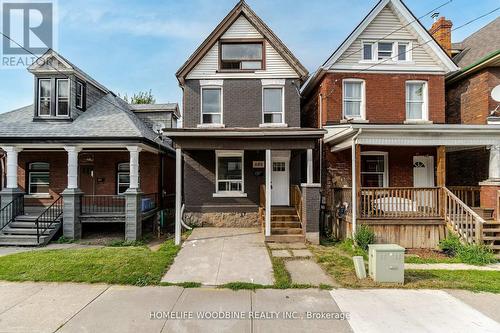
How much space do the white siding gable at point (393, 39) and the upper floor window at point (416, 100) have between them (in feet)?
2.11

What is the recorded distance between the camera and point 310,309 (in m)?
5.17

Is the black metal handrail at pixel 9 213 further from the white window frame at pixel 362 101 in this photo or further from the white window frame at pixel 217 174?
the white window frame at pixel 362 101

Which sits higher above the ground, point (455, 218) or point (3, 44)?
point (3, 44)

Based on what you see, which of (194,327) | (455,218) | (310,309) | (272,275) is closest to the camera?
(194,327)

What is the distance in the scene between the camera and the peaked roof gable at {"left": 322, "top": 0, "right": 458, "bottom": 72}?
40.0 ft

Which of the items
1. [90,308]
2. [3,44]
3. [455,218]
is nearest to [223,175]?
[90,308]

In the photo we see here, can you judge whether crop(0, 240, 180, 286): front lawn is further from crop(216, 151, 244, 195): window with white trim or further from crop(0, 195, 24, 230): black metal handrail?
crop(216, 151, 244, 195): window with white trim

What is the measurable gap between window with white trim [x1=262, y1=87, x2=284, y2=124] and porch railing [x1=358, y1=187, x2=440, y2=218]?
4.87 metres

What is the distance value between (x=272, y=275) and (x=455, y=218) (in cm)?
682

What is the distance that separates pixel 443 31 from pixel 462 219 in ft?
33.2

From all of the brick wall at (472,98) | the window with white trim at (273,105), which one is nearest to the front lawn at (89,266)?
the window with white trim at (273,105)

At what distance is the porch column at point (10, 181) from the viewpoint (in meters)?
11.1

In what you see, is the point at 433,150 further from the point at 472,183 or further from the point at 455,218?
the point at 455,218

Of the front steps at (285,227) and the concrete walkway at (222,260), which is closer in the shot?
the concrete walkway at (222,260)
